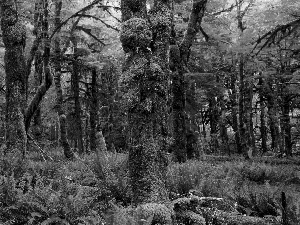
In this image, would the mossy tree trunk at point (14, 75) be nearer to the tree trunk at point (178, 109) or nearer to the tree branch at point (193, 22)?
the tree trunk at point (178, 109)

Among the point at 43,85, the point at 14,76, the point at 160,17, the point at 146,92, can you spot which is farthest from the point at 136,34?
the point at 43,85

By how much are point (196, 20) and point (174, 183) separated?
7.83 metres

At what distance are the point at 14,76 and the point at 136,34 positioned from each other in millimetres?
5408

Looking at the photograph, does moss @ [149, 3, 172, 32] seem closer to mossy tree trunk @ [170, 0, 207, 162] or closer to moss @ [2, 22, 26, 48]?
moss @ [2, 22, 26, 48]

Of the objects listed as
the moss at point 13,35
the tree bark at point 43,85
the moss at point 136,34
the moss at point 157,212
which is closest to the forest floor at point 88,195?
the moss at point 157,212

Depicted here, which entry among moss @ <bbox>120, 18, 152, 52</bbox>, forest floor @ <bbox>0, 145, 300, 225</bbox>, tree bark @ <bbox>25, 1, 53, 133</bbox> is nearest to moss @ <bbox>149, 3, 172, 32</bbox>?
moss @ <bbox>120, 18, 152, 52</bbox>

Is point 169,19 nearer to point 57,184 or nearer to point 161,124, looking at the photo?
point 161,124

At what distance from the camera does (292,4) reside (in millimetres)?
14266

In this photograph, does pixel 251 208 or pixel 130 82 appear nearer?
pixel 130 82

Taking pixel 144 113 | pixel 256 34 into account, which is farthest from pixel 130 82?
pixel 256 34

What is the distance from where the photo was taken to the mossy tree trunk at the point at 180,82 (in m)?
11.7

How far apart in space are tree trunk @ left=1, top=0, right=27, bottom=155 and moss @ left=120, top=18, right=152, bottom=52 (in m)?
5.06

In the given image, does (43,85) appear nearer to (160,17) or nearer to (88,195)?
(88,195)

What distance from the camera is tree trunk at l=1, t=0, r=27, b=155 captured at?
9086 millimetres
